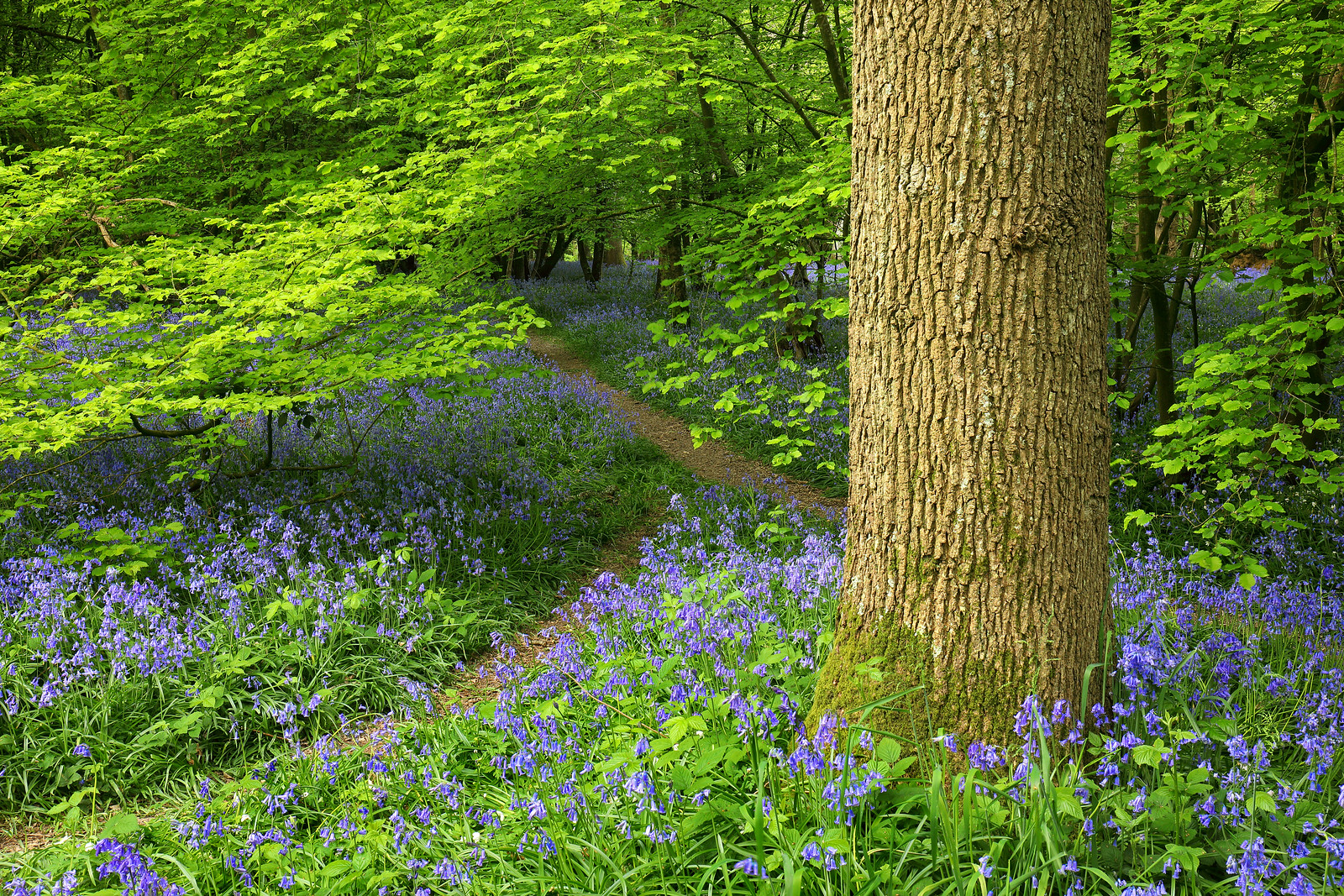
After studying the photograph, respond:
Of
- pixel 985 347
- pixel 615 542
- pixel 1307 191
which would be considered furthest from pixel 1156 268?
pixel 615 542

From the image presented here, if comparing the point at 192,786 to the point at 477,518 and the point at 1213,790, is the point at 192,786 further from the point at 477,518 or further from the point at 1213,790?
the point at 1213,790

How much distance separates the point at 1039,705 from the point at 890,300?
1374 mm

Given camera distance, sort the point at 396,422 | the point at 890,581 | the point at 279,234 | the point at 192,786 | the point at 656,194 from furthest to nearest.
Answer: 1. the point at 396,422
2. the point at 656,194
3. the point at 279,234
4. the point at 192,786
5. the point at 890,581

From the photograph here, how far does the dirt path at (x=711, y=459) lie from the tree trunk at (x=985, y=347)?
5.18 metres

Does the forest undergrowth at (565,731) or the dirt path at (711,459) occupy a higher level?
the forest undergrowth at (565,731)

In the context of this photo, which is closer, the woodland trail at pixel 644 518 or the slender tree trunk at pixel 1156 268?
the woodland trail at pixel 644 518

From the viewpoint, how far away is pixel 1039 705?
2473mm

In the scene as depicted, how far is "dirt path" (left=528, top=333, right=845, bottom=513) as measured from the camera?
28.4ft

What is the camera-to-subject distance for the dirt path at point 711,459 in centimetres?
865

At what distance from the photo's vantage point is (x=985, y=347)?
96.0 inches

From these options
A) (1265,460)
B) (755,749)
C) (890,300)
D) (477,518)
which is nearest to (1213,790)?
(755,749)

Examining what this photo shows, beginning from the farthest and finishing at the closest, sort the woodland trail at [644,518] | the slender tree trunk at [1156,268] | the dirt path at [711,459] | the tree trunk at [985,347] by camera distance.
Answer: the dirt path at [711,459] → the slender tree trunk at [1156,268] → the woodland trail at [644,518] → the tree trunk at [985,347]

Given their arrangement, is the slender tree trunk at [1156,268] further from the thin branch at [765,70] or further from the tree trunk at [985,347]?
the tree trunk at [985,347]

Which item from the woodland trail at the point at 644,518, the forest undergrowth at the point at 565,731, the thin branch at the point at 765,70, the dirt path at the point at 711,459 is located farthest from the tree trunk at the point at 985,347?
the dirt path at the point at 711,459
